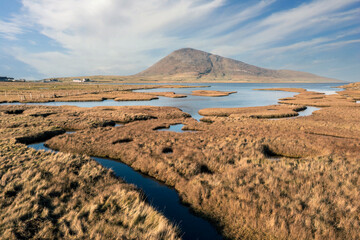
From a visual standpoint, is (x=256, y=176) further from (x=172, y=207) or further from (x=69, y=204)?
(x=69, y=204)

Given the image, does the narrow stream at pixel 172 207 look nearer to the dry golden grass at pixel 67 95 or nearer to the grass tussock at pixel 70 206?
the grass tussock at pixel 70 206

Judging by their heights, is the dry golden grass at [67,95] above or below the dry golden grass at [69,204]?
above

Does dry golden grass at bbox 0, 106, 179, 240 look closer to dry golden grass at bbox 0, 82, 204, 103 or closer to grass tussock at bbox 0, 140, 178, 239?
grass tussock at bbox 0, 140, 178, 239

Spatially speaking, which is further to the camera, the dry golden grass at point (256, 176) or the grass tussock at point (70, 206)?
the dry golden grass at point (256, 176)

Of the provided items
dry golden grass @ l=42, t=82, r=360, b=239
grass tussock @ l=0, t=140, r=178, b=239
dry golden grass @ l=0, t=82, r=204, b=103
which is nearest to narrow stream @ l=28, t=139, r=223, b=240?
dry golden grass @ l=42, t=82, r=360, b=239

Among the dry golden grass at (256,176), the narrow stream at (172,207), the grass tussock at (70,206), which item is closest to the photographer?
the grass tussock at (70,206)

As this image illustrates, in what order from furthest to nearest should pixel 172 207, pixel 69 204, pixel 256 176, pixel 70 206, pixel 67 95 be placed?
pixel 67 95, pixel 256 176, pixel 172 207, pixel 69 204, pixel 70 206

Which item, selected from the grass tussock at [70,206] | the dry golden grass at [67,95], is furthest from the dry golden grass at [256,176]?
the dry golden grass at [67,95]

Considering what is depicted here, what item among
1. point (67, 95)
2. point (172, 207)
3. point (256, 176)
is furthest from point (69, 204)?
point (67, 95)
